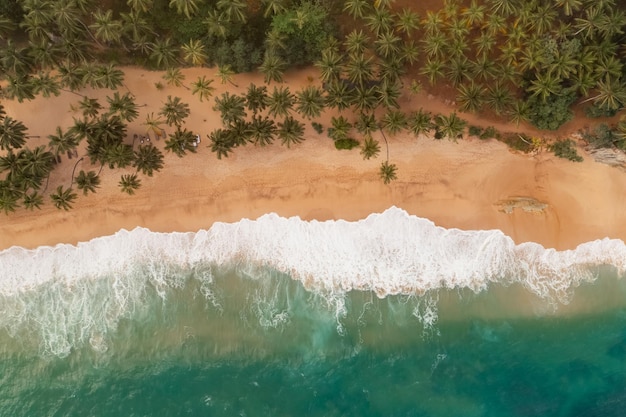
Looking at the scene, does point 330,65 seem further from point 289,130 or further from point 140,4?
point 140,4

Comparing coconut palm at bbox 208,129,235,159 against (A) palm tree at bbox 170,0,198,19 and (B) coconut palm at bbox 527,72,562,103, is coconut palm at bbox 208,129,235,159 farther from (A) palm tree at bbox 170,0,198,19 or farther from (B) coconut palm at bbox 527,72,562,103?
(B) coconut palm at bbox 527,72,562,103

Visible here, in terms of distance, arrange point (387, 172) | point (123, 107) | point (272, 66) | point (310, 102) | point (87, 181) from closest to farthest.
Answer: point (272, 66) → point (310, 102) → point (123, 107) → point (87, 181) → point (387, 172)

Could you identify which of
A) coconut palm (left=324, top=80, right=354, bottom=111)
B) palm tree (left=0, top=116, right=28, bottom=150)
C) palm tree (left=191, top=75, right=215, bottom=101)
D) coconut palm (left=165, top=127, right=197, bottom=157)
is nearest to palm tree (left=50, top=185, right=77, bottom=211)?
palm tree (left=0, top=116, right=28, bottom=150)

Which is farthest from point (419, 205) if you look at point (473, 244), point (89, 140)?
point (89, 140)

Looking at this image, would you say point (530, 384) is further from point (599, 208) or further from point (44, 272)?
point (44, 272)

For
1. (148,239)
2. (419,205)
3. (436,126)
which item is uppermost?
(436,126)

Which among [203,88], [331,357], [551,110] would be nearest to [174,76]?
[203,88]
